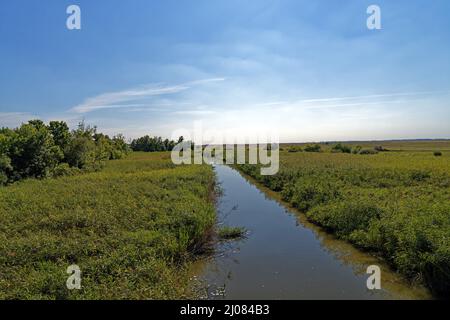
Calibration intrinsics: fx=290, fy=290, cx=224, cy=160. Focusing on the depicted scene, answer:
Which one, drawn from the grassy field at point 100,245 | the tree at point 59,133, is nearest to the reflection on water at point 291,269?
the grassy field at point 100,245

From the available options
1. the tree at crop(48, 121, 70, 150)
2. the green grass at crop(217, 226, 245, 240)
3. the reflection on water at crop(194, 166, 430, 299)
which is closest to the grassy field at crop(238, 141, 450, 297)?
the reflection on water at crop(194, 166, 430, 299)

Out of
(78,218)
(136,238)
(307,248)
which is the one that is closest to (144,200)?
(78,218)

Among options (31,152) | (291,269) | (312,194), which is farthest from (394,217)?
(31,152)

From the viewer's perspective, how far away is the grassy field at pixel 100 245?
4906mm

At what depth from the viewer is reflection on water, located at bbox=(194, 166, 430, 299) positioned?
5562mm

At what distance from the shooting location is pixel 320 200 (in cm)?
1135

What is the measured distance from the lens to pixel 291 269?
6.60 metres

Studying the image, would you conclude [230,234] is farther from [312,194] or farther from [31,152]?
[31,152]

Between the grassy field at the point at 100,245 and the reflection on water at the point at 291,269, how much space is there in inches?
30.1

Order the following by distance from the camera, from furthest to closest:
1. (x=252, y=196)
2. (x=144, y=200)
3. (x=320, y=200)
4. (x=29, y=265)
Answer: (x=252, y=196) < (x=320, y=200) < (x=144, y=200) < (x=29, y=265)

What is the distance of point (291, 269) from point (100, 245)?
4286 mm

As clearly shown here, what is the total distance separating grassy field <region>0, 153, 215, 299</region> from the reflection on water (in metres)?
0.76

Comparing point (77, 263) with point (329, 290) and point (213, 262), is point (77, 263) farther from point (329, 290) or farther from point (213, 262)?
point (329, 290)
